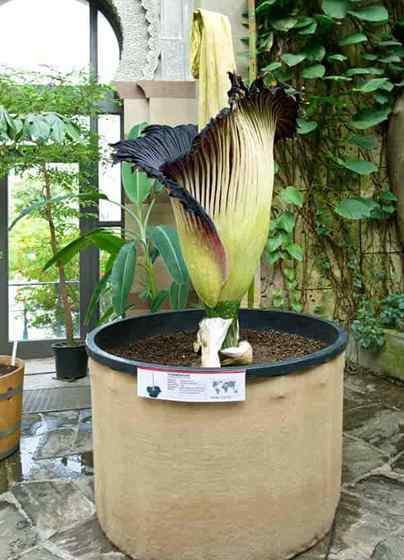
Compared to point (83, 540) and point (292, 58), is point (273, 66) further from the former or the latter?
point (83, 540)

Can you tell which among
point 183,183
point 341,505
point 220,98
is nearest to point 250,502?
point 341,505

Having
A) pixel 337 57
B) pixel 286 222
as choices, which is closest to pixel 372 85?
pixel 337 57

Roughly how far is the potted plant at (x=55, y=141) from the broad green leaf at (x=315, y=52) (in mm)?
1220

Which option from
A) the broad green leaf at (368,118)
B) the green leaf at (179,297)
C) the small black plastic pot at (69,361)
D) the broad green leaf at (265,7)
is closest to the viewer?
the green leaf at (179,297)

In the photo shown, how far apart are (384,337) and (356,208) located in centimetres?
79

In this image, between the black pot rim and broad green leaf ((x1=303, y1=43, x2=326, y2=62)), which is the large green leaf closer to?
the black pot rim

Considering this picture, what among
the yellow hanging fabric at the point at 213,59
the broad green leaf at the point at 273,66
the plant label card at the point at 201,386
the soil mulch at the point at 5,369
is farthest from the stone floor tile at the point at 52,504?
the broad green leaf at the point at 273,66

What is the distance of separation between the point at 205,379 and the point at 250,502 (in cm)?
34

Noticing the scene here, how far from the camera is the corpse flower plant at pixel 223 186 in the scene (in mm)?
1202

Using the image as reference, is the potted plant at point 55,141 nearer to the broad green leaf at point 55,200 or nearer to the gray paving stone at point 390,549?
the broad green leaf at point 55,200

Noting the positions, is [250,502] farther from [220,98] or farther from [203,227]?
[220,98]

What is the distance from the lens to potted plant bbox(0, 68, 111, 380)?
2072 mm

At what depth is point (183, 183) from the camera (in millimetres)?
1266

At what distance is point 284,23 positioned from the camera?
9.25ft
